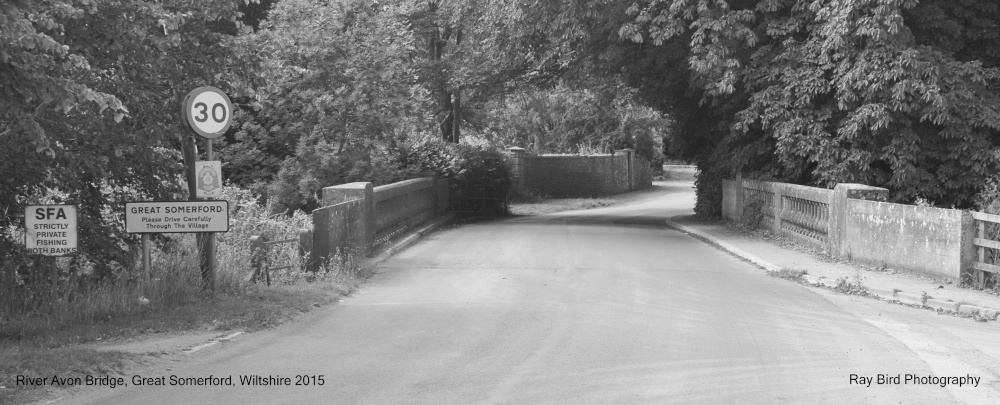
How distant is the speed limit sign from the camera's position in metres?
9.84

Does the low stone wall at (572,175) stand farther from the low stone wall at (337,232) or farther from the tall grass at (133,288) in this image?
the tall grass at (133,288)

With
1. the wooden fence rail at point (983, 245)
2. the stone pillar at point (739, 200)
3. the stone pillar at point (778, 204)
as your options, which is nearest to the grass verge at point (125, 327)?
the wooden fence rail at point (983, 245)

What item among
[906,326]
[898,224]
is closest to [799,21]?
[898,224]

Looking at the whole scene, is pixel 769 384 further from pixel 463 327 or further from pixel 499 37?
pixel 499 37

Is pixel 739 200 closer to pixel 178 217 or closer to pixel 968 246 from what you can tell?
pixel 968 246

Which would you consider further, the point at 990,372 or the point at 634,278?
the point at 634,278

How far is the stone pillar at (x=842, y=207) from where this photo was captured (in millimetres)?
15375

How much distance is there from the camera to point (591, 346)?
329 inches

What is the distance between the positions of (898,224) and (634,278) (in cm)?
415

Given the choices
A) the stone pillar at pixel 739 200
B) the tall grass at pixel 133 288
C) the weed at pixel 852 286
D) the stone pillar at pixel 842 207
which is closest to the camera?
the tall grass at pixel 133 288

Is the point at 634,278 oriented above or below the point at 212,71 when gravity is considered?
below

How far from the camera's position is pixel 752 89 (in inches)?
811

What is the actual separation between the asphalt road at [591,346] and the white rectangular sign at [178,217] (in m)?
1.60

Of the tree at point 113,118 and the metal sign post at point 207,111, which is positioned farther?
the metal sign post at point 207,111
